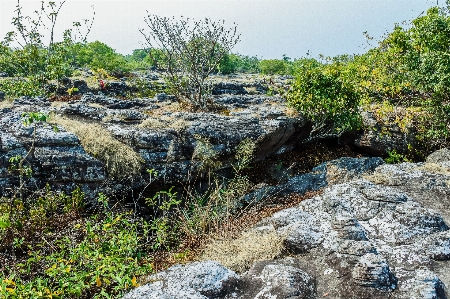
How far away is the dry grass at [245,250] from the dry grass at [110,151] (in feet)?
11.4

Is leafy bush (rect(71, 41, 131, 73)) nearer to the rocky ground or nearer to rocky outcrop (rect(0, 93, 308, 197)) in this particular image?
rocky outcrop (rect(0, 93, 308, 197))

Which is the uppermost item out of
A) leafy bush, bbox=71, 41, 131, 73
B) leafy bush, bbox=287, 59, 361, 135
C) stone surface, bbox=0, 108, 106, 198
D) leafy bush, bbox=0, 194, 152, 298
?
leafy bush, bbox=71, 41, 131, 73

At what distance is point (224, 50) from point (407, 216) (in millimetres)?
10773

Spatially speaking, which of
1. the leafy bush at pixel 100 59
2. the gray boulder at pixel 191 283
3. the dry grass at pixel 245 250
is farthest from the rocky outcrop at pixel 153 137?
the leafy bush at pixel 100 59

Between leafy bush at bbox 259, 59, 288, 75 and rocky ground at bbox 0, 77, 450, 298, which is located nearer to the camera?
rocky ground at bbox 0, 77, 450, 298

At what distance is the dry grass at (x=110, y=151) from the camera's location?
330 inches

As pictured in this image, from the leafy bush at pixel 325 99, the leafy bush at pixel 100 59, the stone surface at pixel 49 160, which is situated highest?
the leafy bush at pixel 100 59

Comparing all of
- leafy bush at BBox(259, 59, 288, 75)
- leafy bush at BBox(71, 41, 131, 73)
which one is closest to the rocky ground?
leafy bush at BBox(71, 41, 131, 73)

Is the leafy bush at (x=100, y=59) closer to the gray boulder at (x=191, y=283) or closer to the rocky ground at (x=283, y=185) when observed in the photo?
the rocky ground at (x=283, y=185)

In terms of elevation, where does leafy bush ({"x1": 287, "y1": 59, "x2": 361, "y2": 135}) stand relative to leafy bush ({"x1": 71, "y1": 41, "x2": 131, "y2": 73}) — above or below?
below

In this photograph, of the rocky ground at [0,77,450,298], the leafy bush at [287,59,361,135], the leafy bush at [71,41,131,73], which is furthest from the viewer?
the leafy bush at [71,41,131,73]

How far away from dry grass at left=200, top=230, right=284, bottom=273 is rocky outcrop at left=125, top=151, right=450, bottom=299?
0.64 ft

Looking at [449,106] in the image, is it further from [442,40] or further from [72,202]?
[72,202]

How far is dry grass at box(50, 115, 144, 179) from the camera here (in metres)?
8.39
